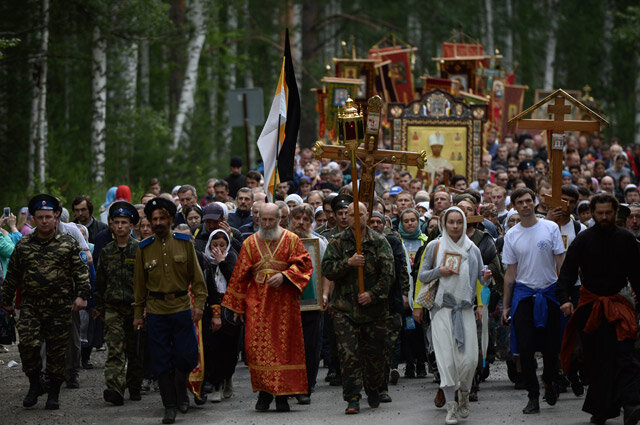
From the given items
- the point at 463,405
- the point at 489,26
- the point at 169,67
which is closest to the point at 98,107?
the point at 169,67

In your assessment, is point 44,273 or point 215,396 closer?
point 44,273


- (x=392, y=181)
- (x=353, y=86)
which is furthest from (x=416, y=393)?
(x=353, y=86)

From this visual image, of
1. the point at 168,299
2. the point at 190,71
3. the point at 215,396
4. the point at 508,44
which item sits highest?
the point at 508,44

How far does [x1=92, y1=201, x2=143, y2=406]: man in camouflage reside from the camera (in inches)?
476

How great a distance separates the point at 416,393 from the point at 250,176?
7.42 meters

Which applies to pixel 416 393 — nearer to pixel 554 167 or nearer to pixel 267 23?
pixel 554 167

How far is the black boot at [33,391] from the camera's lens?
11727 millimetres

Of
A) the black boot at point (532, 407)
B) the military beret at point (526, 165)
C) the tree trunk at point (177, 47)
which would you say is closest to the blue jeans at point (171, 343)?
the black boot at point (532, 407)

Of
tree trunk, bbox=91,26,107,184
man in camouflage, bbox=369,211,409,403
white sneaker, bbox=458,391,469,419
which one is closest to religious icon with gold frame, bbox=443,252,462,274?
man in camouflage, bbox=369,211,409,403

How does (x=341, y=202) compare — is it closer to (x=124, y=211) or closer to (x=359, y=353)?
(x=359, y=353)

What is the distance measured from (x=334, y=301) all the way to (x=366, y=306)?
324 millimetres

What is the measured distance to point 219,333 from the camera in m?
12.3

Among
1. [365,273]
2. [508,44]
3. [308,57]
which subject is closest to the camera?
[365,273]

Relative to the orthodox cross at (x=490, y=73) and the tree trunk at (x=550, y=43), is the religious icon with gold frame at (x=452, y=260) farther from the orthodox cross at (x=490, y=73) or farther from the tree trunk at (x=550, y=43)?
the tree trunk at (x=550, y=43)
